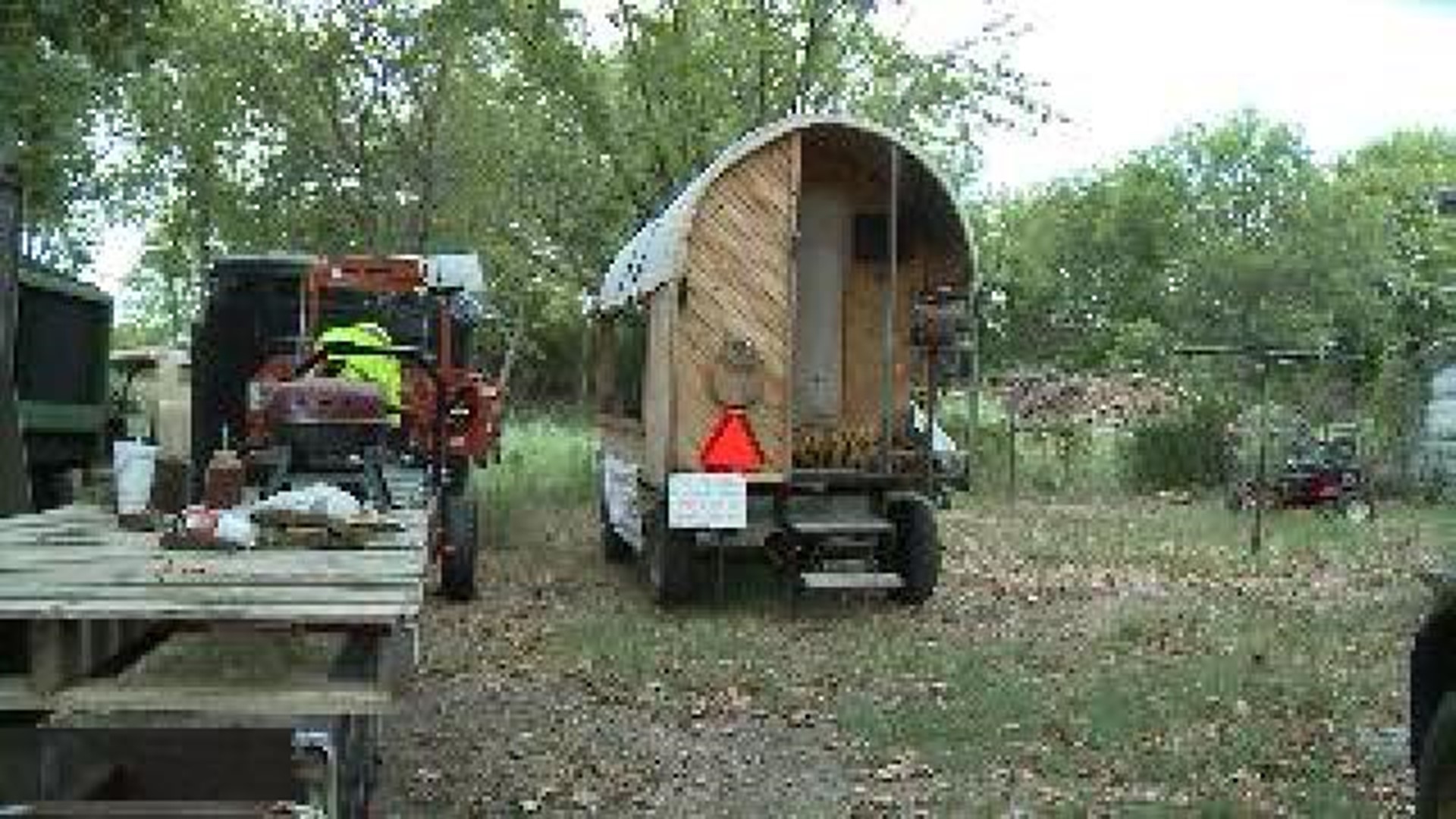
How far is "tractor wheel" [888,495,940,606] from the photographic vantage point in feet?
43.6

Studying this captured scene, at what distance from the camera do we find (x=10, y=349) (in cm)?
1076

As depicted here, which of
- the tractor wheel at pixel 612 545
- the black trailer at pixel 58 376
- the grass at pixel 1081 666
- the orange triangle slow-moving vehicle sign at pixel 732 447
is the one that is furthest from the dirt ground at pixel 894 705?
the black trailer at pixel 58 376

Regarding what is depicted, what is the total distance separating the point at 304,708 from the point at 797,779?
4.10 m

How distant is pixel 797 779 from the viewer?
27.0 feet

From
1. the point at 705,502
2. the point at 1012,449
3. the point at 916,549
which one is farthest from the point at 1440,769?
the point at 1012,449

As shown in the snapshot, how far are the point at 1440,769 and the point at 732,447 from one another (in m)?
8.14

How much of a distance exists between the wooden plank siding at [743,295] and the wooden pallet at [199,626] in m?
7.56

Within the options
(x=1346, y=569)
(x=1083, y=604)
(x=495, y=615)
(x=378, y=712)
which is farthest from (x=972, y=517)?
(x=378, y=712)

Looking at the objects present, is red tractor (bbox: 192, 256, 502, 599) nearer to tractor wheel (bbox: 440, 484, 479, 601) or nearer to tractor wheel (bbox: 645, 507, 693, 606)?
tractor wheel (bbox: 440, 484, 479, 601)

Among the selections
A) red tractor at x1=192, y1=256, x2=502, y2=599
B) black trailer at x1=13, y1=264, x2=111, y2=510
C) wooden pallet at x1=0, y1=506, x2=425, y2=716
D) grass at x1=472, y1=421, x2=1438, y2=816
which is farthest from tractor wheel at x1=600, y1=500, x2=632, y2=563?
wooden pallet at x1=0, y1=506, x2=425, y2=716

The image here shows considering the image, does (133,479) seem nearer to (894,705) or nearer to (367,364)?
(894,705)

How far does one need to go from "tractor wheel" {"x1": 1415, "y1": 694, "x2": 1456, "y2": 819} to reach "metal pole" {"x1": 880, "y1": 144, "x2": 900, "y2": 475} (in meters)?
8.04

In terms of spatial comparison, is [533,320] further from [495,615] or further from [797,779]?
[797,779]

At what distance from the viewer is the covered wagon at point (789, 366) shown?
1316cm
